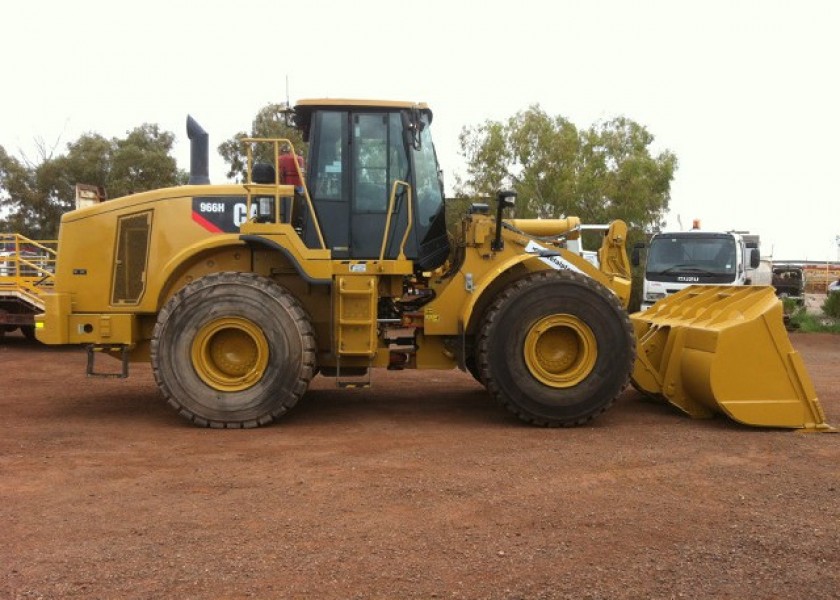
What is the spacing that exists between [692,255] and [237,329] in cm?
1221

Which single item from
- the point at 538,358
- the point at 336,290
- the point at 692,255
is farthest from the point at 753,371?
the point at 692,255

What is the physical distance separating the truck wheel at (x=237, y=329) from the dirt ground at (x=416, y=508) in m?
0.26

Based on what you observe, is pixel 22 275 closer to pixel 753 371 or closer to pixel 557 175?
pixel 753 371

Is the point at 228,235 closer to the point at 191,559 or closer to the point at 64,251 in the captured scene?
the point at 64,251

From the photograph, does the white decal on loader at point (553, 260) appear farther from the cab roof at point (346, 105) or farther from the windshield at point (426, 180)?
the cab roof at point (346, 105)

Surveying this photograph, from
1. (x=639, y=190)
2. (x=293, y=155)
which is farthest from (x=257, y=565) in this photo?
(x=639, y=190)

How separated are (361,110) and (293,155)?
767 mm

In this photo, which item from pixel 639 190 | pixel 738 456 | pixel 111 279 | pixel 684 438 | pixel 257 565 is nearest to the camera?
pixel 257 565

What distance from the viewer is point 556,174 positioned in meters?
26.5

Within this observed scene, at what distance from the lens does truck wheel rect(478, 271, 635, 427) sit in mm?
6742

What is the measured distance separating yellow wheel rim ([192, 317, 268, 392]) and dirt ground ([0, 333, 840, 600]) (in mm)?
486

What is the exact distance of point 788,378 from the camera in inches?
259

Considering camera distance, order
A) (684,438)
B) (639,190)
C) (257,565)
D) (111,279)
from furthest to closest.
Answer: (639,190), (111,279), (684,438), (257,565)

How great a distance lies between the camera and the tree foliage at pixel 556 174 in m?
26.1
